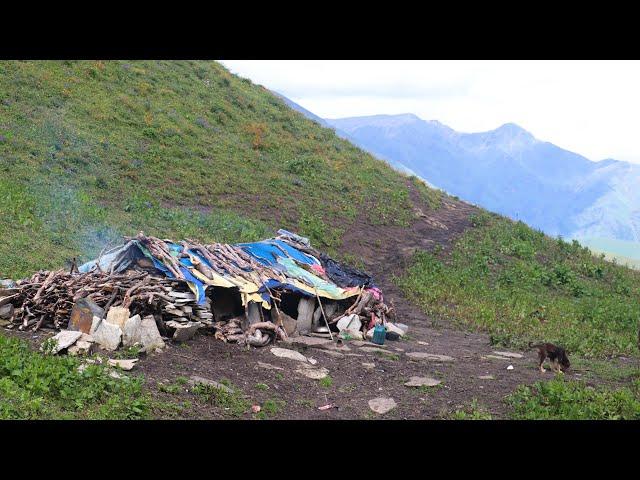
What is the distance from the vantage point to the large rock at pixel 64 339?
7.98m

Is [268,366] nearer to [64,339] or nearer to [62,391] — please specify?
[64,339]

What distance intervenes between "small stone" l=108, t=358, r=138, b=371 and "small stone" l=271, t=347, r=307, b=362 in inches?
106

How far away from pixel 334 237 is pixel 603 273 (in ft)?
33.6

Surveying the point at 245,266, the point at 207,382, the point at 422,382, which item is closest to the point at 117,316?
the point at 207,382

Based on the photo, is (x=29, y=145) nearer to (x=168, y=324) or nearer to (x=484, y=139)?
(x=168, y=324)

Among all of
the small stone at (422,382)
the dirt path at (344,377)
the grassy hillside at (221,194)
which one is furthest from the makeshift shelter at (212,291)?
the grassy hillside at (221,194)

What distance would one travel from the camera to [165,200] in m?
21.4

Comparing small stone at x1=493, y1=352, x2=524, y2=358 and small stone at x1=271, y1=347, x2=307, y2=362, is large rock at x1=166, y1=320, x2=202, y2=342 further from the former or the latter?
small stone at x1=493, y1=352, x2=524, y2=358

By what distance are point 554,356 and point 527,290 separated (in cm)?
998

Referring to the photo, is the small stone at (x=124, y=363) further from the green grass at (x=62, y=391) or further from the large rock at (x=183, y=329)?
the large rock at (x=183, y=329)

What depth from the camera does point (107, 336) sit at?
28.2 feet

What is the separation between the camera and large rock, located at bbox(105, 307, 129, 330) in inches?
354
